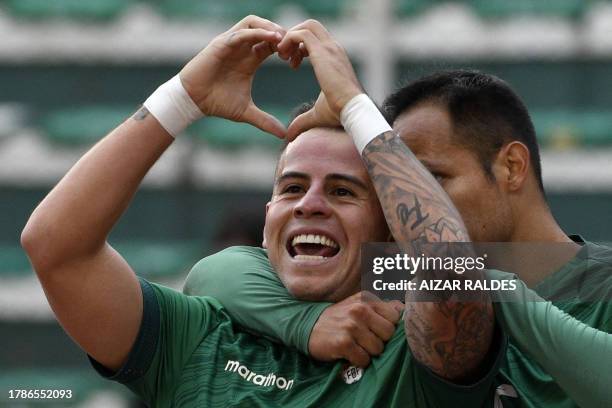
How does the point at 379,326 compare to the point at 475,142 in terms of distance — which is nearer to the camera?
the point at 379,326

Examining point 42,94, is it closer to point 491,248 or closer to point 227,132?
point 227,132

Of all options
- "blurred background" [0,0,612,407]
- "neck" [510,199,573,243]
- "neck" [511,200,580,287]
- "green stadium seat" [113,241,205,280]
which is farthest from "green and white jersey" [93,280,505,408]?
"blurred background" [0,0,612,407]

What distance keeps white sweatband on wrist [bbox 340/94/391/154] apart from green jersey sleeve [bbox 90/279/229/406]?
64 centimetres

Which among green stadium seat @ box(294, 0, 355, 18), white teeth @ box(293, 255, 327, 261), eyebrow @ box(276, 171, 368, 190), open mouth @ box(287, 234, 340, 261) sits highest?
green stadium seat @ box(294, 0, 355, 18)

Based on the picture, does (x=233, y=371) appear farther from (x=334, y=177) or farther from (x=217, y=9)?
(x=217, y=9)

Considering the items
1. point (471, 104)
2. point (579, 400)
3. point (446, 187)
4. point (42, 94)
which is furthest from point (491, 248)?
point (42, 94)

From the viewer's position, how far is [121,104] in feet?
37.0

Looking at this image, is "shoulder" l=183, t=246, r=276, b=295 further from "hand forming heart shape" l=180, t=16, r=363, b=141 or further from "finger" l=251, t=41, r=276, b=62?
"finger" l=251, t=41, r=276, b=62

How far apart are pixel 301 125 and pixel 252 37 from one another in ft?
1.08

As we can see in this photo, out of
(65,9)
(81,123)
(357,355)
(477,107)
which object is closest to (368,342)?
(357,355)

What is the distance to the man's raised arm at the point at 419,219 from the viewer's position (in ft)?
9.25

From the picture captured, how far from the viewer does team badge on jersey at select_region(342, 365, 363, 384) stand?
3.03m

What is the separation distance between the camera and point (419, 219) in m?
2.84

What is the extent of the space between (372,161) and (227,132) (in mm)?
7946
